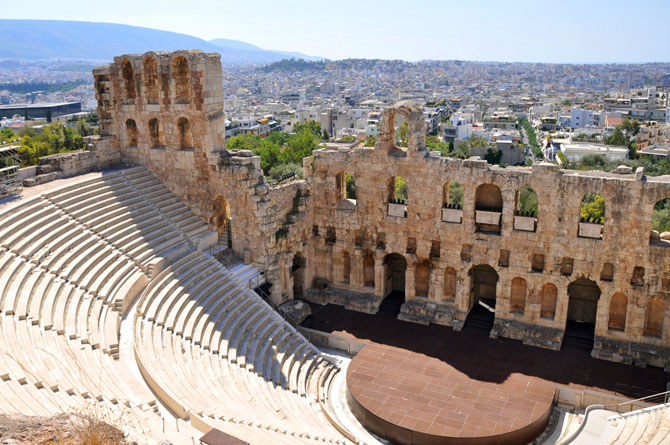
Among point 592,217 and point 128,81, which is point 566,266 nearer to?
point 592,217

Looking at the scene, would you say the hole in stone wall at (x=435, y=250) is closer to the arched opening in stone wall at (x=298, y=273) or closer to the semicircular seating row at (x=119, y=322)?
the arched opening in stone wall at (x=298, y=273)

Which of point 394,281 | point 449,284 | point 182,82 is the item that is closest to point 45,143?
point 182,82

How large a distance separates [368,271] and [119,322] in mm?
13062

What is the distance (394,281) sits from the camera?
30047mm

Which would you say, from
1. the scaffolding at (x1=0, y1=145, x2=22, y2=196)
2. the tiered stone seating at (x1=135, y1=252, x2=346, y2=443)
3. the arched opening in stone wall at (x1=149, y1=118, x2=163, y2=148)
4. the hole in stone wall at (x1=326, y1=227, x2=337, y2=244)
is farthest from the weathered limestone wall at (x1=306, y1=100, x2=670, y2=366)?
the scaffolding at (x1=0, y1=145, x2=22, y2=196)

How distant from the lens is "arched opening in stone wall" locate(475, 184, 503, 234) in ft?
84.6

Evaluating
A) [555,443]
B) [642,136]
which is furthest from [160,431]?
[642,136]

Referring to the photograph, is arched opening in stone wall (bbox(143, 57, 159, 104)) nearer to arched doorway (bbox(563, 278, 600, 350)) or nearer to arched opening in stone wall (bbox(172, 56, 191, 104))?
arched opening in stone wall (bbox(172, 56, 191, 104))

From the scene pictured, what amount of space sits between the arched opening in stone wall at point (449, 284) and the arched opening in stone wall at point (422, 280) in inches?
34.2

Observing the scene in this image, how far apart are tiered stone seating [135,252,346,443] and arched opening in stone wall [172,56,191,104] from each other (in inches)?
293

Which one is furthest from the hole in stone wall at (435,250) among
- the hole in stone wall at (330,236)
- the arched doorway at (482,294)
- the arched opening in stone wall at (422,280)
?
the hole in stone wall at (330,236)

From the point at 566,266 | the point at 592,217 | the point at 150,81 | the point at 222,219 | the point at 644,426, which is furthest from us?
the point at 592,217

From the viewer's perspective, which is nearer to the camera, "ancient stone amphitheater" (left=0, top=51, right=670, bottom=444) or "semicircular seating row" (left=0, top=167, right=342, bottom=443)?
"semicircular seating row" (left=0, top=167, right=342, bottom=443)

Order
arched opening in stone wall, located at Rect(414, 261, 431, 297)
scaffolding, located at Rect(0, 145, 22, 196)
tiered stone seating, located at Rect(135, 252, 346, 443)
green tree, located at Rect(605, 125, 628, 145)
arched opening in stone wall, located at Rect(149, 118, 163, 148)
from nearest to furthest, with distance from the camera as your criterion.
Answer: tiered stone seating, located at Rect(135, 252, 346, 443) < scaffolding, located at Rect(0, 145, 22, 196) < arched opening in stone wall, located at Rect(414, 261, 431, 297) < arched opening in stone wall, located at Rect(149, 118, 163, 148) < green tree, located at Rect(605, 125, 628, 145)
